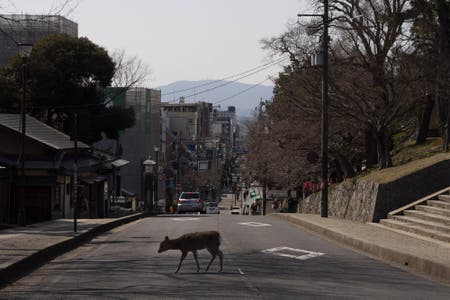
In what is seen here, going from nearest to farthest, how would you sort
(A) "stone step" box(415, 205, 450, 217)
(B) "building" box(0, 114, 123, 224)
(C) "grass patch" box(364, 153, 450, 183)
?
(A) "stone step" box(415, 205, 450, 217)
(C) "grass patch" box(364, 153, 450, 183)
(B) "building" box(0, 114, 123, 224)

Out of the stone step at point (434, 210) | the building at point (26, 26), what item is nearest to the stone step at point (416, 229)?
the stone step at point (434, 210)

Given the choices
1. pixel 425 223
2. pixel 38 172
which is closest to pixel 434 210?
pixel 425 223

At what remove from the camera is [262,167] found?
6319 centimetres

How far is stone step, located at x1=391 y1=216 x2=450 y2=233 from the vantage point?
69.2ft

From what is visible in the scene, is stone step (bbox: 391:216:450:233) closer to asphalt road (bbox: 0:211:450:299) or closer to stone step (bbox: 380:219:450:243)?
stone step (bbox: 380:219:450:243)

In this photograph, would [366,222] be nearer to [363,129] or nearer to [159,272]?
[363,129]

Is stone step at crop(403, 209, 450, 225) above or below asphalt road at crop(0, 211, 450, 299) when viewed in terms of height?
above

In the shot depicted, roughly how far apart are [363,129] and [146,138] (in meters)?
50.7

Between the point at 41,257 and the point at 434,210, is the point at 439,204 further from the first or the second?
the point at 41,257

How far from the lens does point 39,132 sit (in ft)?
137

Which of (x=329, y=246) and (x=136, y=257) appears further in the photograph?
(x=329, y=246)

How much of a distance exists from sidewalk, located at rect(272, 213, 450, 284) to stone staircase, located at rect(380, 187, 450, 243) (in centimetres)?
37

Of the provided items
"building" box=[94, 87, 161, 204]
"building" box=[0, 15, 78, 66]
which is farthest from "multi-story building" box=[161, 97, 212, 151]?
"building" box=[0, 15, 78, 66]

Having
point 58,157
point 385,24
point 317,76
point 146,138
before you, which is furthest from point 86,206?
point 146,138
